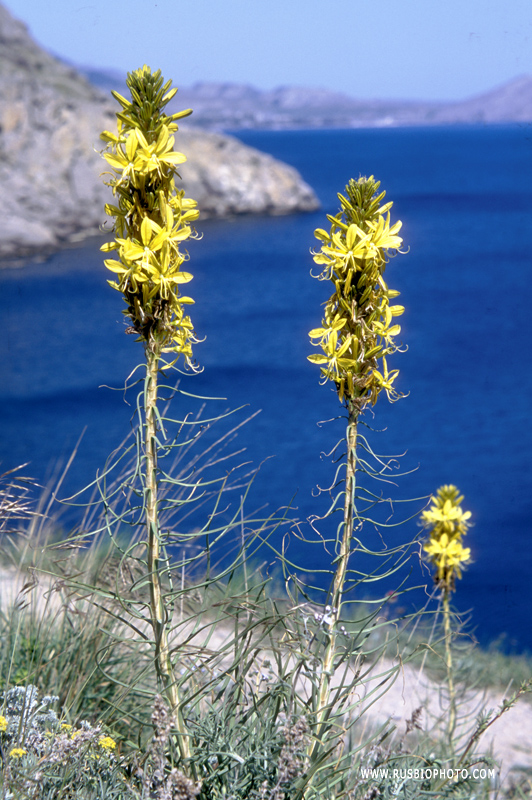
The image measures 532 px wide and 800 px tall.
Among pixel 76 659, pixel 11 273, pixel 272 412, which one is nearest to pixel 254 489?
pixel 272 412

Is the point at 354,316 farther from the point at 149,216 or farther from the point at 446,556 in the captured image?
the point at 446,556

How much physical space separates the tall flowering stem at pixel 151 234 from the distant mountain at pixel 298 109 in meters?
101

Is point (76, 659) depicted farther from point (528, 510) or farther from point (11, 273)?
point (11, 273)

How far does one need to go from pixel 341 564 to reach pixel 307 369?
89.5 ft

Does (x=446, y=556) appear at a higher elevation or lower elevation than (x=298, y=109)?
lower

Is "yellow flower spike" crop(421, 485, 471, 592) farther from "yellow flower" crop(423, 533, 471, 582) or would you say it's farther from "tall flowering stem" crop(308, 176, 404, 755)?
"tall flowering stem" crop(308, 176, 404, 755)

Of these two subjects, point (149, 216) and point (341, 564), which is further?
point (341, 564)

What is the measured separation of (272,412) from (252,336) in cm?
863

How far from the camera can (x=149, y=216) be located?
2.07m

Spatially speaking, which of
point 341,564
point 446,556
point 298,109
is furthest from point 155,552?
point 298,109

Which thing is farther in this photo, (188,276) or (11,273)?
(11,273)

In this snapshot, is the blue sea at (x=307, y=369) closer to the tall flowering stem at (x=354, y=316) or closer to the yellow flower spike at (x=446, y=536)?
the yellow flower spike at (x=446, y=536)

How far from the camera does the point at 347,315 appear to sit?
6.97 feet

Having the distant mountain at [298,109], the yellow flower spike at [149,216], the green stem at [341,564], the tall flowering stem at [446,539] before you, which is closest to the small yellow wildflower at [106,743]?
the green stem at [341,564]
